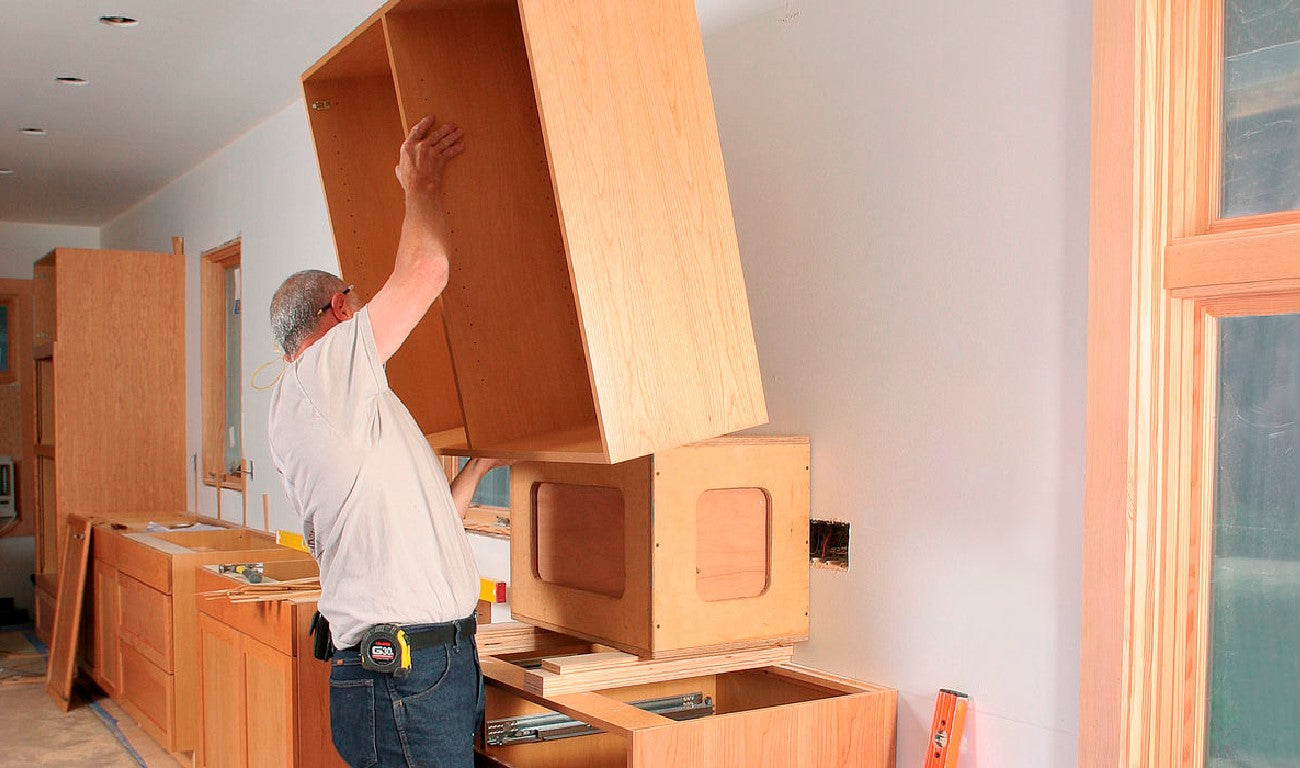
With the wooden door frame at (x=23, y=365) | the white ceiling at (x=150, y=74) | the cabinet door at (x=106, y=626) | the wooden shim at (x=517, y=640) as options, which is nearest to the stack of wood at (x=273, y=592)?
the wooden shim at (x=517, y=640)

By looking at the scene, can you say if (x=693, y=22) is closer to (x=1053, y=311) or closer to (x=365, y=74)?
(x=1053, y=311)

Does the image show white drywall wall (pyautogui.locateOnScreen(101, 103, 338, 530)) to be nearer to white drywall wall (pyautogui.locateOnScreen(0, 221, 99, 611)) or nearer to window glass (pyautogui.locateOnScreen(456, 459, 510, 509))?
window glass (pyautogui.locateOnScreen(456, 459, 510, 509))

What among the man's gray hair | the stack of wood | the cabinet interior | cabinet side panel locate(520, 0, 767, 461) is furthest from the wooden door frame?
cabinet side panel locate(520, 0, 767, 461)

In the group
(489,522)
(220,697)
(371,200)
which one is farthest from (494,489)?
(371,200)

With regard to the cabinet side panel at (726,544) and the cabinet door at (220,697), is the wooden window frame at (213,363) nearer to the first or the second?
the cabinet door at (220,697)

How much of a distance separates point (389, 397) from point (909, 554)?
111 cm

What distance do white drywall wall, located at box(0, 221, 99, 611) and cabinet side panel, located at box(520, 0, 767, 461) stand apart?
304 inches

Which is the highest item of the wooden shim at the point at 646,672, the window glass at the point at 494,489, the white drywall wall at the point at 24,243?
the white drywall wall at the point at 24,243

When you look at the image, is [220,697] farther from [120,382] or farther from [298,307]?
→ [120,382]

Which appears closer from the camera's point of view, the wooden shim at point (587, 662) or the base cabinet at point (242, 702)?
the wooden shim at point (587, 662)

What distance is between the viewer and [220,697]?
4.13 meters

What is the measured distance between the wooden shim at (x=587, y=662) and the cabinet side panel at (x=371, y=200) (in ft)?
2.93

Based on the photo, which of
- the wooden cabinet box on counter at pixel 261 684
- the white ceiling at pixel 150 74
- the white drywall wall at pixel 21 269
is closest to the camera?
the wooden cabinet box on counter at pixel 261 684

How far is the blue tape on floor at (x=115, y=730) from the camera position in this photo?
201 inches
